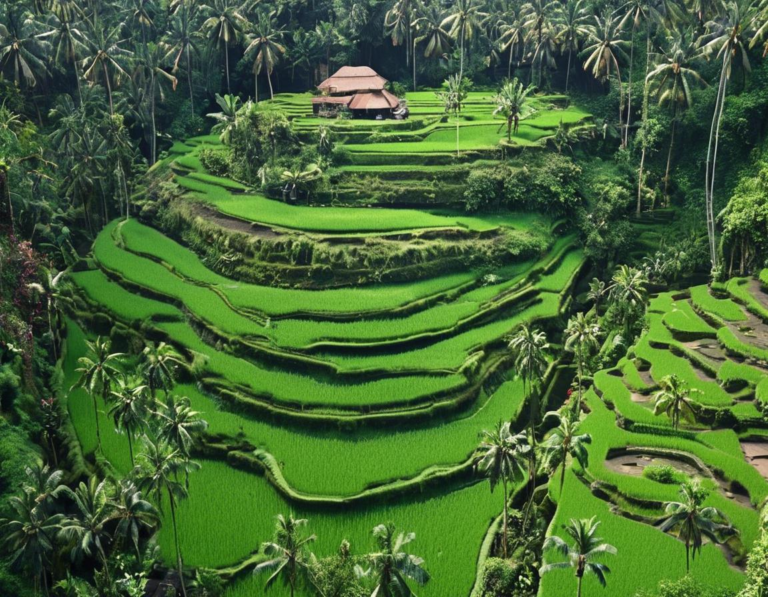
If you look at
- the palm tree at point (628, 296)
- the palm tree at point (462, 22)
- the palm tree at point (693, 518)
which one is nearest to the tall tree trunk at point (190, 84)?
the palm tree at point (462, 22)

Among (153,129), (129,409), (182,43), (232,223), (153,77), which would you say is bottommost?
(129,409)

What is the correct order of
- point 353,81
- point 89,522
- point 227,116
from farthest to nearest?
point 353,81 < point 227,116 < point 89,522

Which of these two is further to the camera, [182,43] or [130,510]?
[182,43]

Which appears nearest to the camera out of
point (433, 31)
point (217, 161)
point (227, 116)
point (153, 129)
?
point (227, 116)

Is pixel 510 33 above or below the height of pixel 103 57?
above

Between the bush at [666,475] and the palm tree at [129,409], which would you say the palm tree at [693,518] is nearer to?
the bush at [666,475]

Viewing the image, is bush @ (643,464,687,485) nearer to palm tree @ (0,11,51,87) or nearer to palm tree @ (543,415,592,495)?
palm tree @ (543,415,592,495)

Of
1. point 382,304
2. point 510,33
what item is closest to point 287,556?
point 382,304

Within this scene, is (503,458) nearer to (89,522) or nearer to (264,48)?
(89,522)
